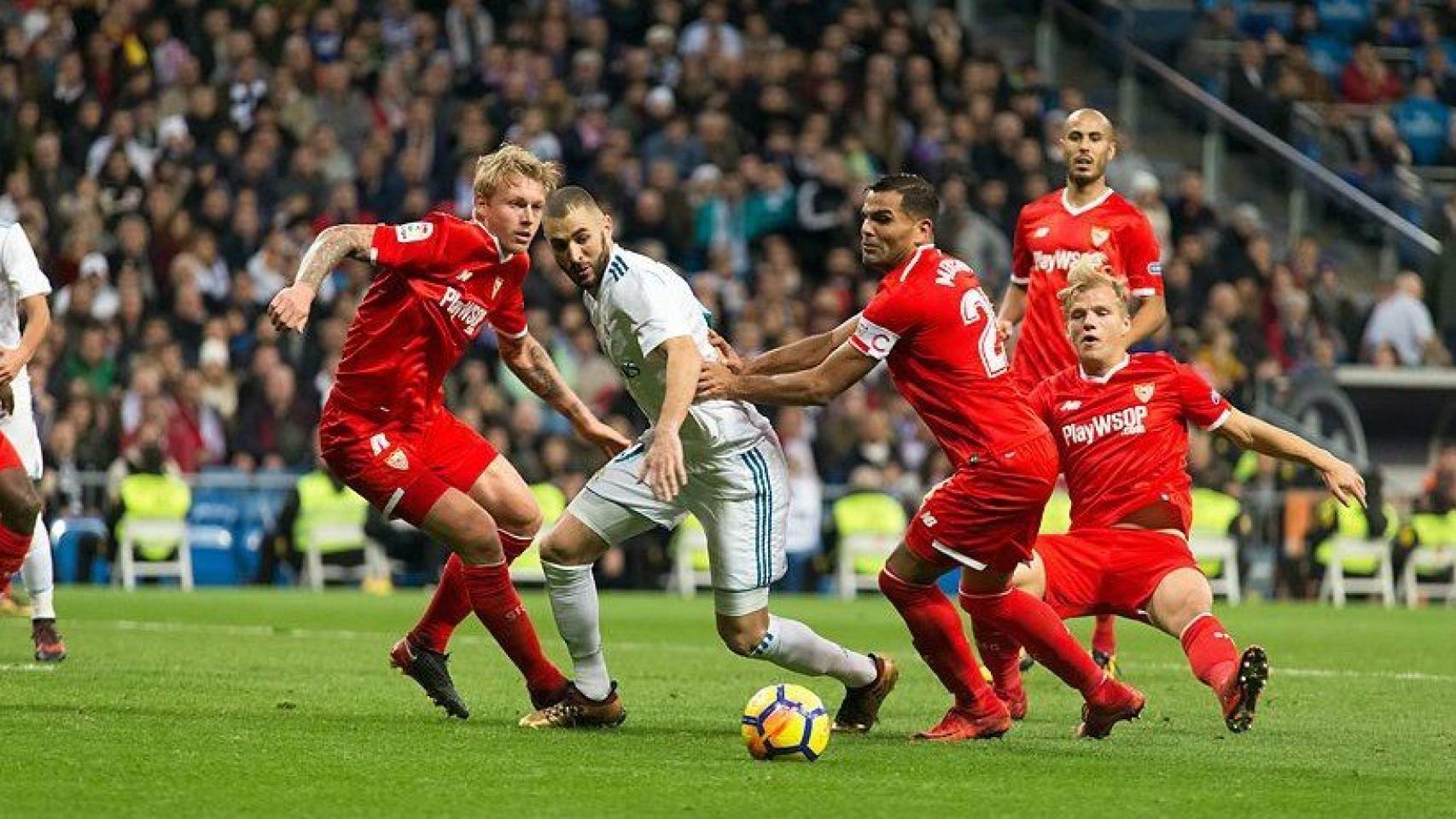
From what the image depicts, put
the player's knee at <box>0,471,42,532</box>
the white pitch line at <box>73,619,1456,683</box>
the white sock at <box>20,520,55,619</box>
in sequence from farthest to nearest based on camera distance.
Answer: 1. the white pitch line at <box>73,619,1456,683</box>
2. the white sock at <box>20,520,55,619</box>
3. the player's knee at <box>0,471,42,532</box>

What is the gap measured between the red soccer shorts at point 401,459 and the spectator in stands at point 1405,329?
16751 millimetres

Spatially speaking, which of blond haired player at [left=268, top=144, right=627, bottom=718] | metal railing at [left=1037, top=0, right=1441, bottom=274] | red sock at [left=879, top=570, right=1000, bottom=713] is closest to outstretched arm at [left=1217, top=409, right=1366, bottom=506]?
red sock at [left=879, top=570, right=1000, bottom=713]

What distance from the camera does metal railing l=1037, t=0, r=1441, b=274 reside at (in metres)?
26.4

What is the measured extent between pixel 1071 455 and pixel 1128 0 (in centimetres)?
1991

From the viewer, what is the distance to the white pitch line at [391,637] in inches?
527

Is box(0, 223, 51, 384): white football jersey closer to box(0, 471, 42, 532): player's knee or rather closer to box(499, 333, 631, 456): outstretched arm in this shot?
box(0, 471, 42, 532): player's knee

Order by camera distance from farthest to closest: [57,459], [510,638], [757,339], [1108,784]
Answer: [757,339] → [57,459] → [510,638] → [1108,784]

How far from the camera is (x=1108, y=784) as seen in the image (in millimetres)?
8078

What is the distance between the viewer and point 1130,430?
10.1 m

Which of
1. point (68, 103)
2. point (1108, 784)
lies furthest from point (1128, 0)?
point (1108, 784)

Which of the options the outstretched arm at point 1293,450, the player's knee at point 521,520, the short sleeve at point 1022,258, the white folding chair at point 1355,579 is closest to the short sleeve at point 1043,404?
the outstretched arm at point 1293,450

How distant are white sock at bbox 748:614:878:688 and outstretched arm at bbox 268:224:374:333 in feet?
6.91

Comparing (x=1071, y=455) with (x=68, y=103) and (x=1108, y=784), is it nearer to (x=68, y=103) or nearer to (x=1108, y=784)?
(x=1108, y=784)

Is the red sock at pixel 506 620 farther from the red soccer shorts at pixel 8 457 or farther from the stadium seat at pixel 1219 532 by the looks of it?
the stadium seat at pixel 1219 532
